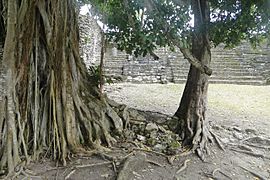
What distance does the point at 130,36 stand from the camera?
3947mm

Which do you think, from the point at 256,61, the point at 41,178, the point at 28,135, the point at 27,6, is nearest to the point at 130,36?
the point at 27,6

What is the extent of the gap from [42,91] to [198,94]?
178cm

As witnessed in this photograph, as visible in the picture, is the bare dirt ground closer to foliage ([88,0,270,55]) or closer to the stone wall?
foliage ([88,0,270,55])

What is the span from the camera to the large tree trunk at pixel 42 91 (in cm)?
278

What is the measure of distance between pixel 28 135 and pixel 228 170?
2000mm

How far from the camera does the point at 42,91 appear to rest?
3.08 m

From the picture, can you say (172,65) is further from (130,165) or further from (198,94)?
(130,165)

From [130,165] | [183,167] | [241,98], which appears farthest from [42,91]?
[241,98]

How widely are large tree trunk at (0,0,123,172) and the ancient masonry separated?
637 centimetres

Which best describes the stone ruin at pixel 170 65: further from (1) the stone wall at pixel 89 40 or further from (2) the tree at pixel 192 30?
(2) the tree at pixel 192 30

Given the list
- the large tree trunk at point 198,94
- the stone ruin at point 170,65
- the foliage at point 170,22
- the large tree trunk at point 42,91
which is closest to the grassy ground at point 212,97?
the stone ruin at point 170,65

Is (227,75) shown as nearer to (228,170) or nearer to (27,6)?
(228,170)

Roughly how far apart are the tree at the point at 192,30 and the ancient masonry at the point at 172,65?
5569 mm

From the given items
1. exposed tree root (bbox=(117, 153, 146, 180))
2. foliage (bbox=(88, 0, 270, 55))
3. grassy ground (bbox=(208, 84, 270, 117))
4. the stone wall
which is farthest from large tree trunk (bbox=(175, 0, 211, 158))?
the stone wall
